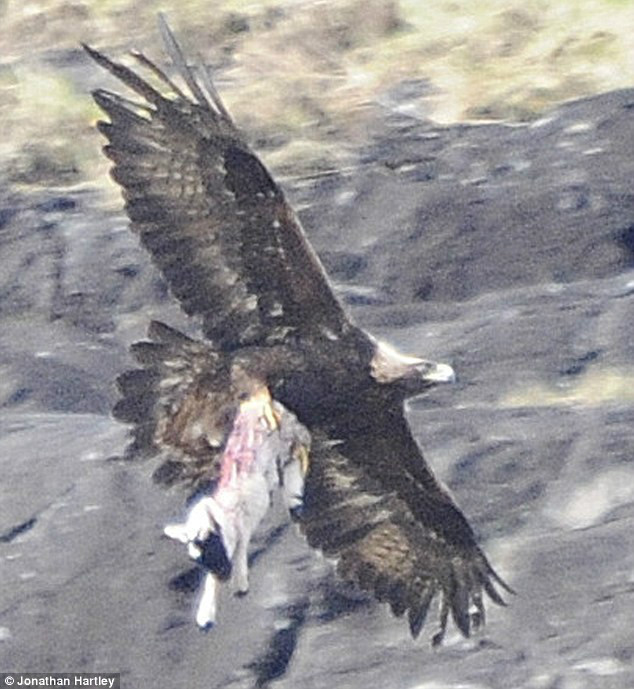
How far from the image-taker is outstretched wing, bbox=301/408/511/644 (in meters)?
6.89

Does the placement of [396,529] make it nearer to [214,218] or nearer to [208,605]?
[208,605]

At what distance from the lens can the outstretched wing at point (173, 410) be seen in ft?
22.4

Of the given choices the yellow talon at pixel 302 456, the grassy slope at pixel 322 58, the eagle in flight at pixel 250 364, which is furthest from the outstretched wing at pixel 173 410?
the grassy slope at pixel 322 58

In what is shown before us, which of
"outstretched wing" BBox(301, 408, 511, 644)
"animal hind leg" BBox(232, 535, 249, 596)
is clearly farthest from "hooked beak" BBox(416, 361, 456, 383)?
"animal hind leg" BBox(232, 535, 249, 596)

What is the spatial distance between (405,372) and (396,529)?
21.0 inches

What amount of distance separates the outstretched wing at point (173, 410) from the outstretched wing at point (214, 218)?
8.2 inches

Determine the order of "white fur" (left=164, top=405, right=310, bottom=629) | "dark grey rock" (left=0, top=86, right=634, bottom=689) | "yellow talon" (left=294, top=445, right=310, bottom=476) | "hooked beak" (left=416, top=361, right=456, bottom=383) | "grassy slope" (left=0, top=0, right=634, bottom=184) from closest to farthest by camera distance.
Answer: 1. "white fur" (left=164, top=405, right=310, bottom=629)
2. "dark grey rock" (left=0, top=86, right=634, bottom=689)
3. "yellow talon" (left=294, top=445, right=310, bottom=476)
4. "hooked beak" (left=416, top=361, right=456, bottom=383)
5. "grassy slope" (left=0, top=0, right=634, bottom=184)

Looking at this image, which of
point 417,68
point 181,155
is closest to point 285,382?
point 181,155

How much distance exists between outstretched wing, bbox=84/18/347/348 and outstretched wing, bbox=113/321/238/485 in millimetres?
209

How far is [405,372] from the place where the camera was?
6961 millimetres

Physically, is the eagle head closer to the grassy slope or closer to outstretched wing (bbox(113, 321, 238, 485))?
outstretched wing (bbox(113, 321, 238, 485))

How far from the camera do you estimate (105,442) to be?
7.64 metres

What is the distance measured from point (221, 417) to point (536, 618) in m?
1.03

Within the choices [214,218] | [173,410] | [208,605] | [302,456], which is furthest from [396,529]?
[214,218]
